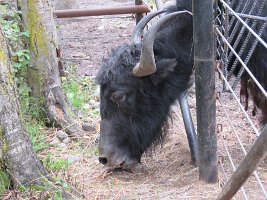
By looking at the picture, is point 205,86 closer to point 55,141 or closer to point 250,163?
point 250,163

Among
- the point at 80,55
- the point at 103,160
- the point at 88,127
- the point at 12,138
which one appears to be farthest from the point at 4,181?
the point at 80,55

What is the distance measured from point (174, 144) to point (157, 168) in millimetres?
583

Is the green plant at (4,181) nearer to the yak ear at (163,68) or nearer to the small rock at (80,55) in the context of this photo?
the yak ear at (163,68)

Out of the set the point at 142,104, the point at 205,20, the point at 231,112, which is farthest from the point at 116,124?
the point at 231,112

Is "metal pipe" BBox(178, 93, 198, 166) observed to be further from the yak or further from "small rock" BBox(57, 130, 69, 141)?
"small rock" BBox(57, 130, 69, 141)

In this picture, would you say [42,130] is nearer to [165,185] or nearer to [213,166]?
[165,185]

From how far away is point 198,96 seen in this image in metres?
3.56

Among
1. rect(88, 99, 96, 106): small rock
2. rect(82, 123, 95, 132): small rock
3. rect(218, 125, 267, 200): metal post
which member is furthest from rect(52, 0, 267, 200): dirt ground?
rect(218, 125, 267, 200): metal post

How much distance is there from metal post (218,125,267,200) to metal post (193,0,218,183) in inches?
42.9

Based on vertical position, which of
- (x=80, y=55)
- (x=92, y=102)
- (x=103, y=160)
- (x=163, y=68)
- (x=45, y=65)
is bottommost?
(x=80, y=55)

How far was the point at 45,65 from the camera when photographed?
5.23m

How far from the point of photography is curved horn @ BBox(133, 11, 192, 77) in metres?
3.84

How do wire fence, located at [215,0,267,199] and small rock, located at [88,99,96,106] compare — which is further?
small rock, located at [88,99,96,106]

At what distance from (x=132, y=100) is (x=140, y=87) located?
0.44ft
